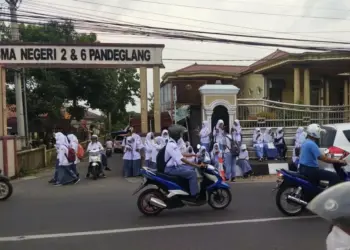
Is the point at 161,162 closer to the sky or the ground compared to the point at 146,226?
closer to the sky

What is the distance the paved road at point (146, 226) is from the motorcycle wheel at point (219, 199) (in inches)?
4.9

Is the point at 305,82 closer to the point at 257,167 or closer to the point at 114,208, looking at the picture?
the point at 257,167

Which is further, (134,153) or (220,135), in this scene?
(134,153)

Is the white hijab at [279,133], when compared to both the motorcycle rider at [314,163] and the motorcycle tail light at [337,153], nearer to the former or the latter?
the motorcycle tail light at [337,153]

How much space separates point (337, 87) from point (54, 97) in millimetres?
17272

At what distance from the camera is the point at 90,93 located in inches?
1181

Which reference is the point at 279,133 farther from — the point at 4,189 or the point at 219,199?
the point at 4,189

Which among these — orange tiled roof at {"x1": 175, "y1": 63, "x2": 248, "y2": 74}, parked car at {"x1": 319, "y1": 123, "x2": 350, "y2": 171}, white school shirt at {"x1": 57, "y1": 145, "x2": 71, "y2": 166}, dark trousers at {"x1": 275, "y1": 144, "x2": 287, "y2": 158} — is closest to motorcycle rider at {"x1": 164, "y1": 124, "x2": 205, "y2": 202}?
parked car at {"x1": 319, "y1": 123, "x2": 350, "y2": 171}

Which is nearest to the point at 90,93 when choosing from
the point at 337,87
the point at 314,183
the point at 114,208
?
the point at 337,87

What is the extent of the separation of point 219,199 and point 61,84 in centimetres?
2065

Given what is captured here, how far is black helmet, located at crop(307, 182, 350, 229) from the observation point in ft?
8.07

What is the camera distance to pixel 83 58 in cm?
1516

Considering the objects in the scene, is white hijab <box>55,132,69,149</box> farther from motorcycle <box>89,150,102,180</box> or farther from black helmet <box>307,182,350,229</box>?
black helmet <box>307,182,350,229</box>

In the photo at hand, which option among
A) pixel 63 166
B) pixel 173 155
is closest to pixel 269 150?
pixel 63 166
